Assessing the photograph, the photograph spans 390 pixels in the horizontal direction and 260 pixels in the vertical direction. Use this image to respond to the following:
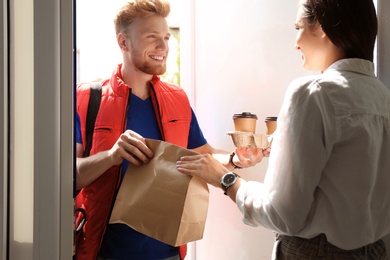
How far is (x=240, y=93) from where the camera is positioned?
5.74 ft

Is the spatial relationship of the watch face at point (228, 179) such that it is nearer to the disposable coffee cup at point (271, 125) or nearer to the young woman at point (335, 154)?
the young woman at point (335, 154)

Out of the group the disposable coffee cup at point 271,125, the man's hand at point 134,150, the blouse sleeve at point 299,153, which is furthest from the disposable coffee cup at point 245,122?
the blouse sleeve at point 299,153

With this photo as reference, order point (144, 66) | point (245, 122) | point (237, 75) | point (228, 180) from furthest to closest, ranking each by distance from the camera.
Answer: point (237, 75) → point (144, 66) → point (245, 122) → point (228, 180)

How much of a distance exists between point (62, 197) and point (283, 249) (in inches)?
21.7

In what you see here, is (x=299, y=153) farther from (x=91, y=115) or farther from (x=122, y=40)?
(x=122, y=40)

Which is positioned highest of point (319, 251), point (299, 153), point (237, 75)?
point (237, 75)

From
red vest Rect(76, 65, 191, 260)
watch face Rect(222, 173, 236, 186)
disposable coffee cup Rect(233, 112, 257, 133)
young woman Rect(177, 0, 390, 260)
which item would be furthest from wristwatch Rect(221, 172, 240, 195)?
red vest Rect(76, 65, 191, 260)

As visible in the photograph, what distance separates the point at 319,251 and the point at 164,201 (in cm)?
43

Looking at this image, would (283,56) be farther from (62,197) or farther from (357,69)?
(62,197)

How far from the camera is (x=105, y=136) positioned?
55.7 inches

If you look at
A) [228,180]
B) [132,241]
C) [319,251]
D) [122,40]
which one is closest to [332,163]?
[319,251]

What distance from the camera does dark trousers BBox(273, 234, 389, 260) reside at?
976 millimetres

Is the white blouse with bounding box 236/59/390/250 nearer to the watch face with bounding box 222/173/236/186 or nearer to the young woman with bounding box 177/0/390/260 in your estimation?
the young woman with bounding box 177/0/390/260

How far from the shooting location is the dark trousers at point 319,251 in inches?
38.4
